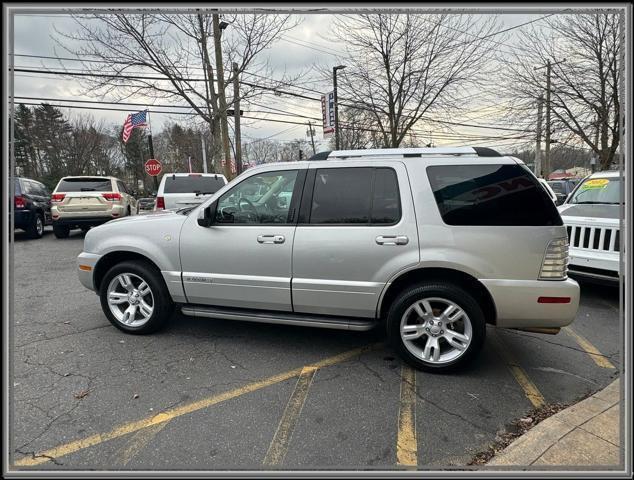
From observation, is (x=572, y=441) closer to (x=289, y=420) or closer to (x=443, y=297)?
(x=443, y=297)

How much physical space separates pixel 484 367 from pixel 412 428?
120 centimetres

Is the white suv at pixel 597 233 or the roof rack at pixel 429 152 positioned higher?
the roof rack at pixel 429 152

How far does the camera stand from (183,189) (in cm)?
969

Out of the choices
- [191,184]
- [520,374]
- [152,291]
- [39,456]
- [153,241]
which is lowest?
[39,456]

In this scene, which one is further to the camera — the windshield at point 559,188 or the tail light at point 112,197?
the windshield at point 559,188

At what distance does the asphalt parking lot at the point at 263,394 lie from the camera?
7.86ft

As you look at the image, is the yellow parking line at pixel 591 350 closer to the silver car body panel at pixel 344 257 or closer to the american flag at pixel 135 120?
the silver car body panel at pixel 344 257

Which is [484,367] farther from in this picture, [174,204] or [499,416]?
[174,204]

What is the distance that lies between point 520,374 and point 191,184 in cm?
856

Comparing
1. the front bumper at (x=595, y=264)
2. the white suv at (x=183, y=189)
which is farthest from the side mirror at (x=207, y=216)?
the white suv at (x=183, y=189)

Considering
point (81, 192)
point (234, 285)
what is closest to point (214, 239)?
point (234, 285)

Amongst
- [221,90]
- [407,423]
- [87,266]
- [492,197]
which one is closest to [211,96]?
[221,90]

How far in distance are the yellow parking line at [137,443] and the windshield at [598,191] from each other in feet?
21.4

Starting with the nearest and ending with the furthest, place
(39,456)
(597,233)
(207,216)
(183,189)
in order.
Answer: (39,456) → (207,216) → (597,233) → (183,189)
